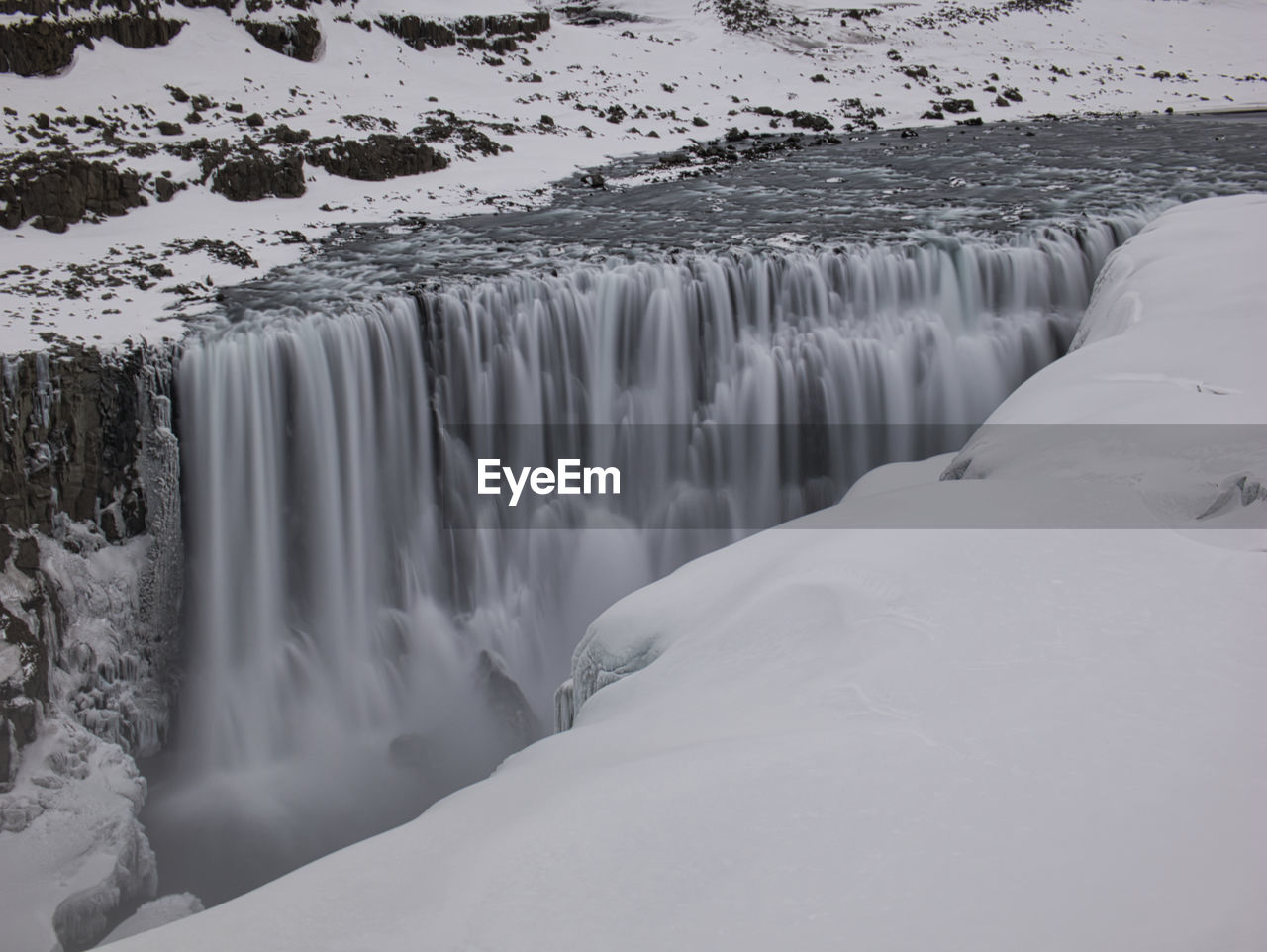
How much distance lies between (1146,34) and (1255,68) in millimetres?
3433

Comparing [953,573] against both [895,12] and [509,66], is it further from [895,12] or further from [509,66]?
[895,12]

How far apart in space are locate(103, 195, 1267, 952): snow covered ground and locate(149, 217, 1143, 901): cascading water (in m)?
4.38

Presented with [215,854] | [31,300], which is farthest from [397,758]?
[31,300]

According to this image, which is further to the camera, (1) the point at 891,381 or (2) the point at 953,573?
(1) the point at 891,381

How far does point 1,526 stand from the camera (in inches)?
303

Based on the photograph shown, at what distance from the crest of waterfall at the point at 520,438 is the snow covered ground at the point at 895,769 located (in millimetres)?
4595

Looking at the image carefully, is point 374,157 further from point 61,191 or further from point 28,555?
point 28,555

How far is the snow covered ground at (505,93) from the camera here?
37.9 ft

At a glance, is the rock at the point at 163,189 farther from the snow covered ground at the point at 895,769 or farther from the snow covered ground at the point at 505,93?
the snow covered ground at the point at 895,769

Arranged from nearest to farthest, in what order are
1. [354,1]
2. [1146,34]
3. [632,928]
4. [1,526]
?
[632,928] < [1,526] < [354,1] < [1146,34]

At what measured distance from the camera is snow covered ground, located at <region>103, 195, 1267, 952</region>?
2.83 m

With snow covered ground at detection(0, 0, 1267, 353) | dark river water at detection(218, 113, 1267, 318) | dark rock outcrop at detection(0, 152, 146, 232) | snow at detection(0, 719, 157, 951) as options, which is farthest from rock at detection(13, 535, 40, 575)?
dark rock outcrop at detection(0, 152, 146, 232)

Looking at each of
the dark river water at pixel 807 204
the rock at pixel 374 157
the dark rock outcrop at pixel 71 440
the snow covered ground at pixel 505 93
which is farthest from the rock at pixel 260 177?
the dark rock outcrop at pixel 71 440

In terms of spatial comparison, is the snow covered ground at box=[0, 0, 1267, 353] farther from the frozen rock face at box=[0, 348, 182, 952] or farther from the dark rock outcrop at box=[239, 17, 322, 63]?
the frozen rock face at box=[0, 348, 182, 952]
